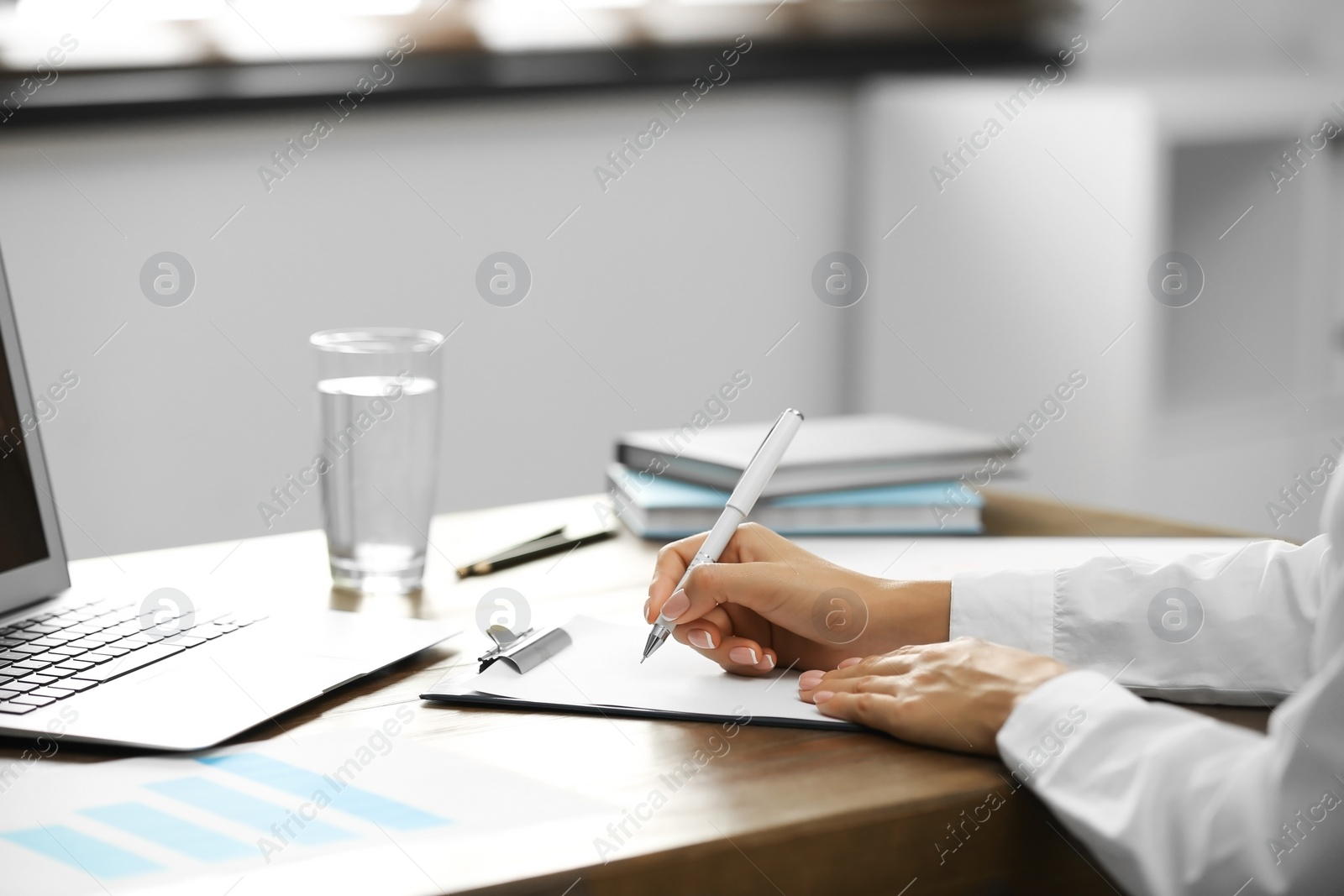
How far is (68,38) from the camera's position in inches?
76.9

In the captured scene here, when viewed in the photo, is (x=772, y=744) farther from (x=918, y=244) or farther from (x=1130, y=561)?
(x=918, y=244)

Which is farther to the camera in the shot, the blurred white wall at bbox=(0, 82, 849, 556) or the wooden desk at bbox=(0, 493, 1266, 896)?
the blurred white wall at bbox=(0, 82, 849, 556)

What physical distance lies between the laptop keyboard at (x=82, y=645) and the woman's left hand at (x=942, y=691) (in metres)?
0.47

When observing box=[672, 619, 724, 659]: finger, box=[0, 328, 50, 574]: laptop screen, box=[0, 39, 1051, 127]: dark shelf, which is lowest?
box=[672, 619, 724, 659]: finger

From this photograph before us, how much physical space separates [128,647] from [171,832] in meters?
0.31

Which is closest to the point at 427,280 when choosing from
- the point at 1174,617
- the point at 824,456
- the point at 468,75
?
the point at 468,75

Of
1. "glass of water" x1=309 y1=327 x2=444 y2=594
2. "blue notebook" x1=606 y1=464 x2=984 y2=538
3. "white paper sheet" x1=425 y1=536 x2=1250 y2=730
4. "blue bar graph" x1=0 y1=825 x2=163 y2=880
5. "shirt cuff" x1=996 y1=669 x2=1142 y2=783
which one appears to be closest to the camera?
"blue bar graph" x1=0 y1=825 x2=163 y2=880

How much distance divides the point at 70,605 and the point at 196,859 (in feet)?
1.55

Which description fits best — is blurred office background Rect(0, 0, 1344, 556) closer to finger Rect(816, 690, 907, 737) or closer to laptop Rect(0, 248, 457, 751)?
laptop Rect(0, 248, 457, 751)

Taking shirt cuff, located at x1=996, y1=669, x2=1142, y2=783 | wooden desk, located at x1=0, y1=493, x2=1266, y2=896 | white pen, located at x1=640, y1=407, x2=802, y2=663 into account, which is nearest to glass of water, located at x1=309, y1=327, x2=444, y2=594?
wooden desk, located at x1=0, y1=493, x2=1266, y2=896

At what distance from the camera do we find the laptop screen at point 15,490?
994 millimetres

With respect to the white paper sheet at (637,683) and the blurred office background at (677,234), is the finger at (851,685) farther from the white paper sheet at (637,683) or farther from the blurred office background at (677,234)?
the blurred office background at (677,234)

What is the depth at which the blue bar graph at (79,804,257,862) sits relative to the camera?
64cm

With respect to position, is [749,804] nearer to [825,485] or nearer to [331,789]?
[331,789]
